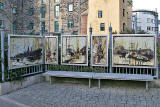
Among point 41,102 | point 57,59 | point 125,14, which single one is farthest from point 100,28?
point 41,102

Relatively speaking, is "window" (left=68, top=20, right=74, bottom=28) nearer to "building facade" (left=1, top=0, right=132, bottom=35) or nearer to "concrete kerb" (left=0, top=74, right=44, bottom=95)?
"building facade" (left=1, top=0, right=132, bottom=35)

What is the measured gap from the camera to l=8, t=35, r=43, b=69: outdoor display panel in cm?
671

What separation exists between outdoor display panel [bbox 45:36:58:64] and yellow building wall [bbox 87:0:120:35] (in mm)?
27872

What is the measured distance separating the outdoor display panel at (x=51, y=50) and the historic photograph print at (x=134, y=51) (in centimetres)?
246

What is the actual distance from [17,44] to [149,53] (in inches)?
181

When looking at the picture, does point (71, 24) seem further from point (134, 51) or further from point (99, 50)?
point (134, 51)

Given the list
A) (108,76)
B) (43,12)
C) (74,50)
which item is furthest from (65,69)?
(43,12)

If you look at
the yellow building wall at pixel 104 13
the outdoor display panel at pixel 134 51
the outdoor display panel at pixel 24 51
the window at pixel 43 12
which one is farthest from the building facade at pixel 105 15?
the outdoor display panel at pixel 134 51

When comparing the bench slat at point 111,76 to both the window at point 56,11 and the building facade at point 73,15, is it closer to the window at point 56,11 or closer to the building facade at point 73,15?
the building facade at point 73,15

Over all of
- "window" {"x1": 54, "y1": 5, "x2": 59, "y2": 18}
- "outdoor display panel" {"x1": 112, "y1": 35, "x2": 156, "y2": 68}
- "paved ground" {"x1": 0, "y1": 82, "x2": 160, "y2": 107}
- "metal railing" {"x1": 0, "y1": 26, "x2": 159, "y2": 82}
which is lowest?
"paved ground" {"x1": 0, "y1": 82, "x2": 160, "y2": 107}

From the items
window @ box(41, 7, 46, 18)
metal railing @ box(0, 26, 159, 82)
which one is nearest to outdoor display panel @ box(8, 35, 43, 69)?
metal railing @ box(0, 26, 159, 82)

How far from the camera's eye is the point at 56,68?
8219mm

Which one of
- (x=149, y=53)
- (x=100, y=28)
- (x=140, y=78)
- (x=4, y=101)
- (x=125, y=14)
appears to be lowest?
(x=4, y=101)

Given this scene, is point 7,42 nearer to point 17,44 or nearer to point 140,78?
point 17,44
